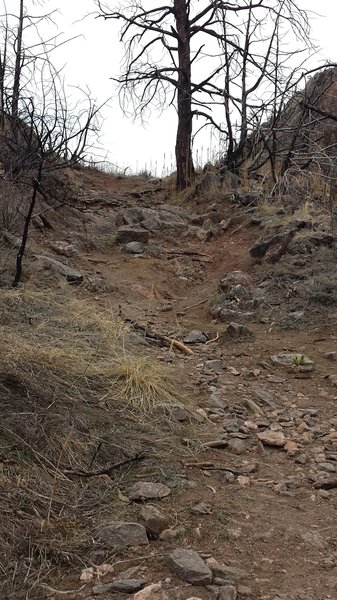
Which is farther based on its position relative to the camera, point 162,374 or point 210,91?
point 210,91

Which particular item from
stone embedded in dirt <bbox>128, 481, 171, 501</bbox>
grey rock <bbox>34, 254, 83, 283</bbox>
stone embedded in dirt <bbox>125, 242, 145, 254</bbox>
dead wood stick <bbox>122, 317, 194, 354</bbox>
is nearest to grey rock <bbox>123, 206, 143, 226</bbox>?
stone embedded in dirt <bbox>125, 242, 145, 254</bbox>

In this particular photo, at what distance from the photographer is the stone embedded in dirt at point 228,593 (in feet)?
5.02

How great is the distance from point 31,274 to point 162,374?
2231 millimetres

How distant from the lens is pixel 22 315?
386cm

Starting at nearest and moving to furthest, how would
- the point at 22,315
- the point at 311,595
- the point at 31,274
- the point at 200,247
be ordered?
the point at 311,595
the point at 22,315
the point at 31,274
the point at 200,247

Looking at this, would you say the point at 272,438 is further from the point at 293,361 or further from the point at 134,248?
the point at 134,248

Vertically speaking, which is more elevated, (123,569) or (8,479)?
(8,479)


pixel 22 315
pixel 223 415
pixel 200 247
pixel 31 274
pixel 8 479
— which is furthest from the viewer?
pixel 200 247

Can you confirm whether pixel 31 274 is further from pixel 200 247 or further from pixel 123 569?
pixel 123 569

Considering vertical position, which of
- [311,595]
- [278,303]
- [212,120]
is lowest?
[311,595]

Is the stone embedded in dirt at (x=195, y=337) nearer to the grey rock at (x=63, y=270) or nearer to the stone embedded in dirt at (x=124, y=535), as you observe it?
the grey rock at (x=63, y=270)

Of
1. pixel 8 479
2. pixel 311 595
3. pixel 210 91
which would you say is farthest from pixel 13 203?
pixel 210 91

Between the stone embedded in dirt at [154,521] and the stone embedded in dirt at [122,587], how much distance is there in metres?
0.28

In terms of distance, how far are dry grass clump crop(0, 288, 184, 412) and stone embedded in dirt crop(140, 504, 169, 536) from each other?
863mm
